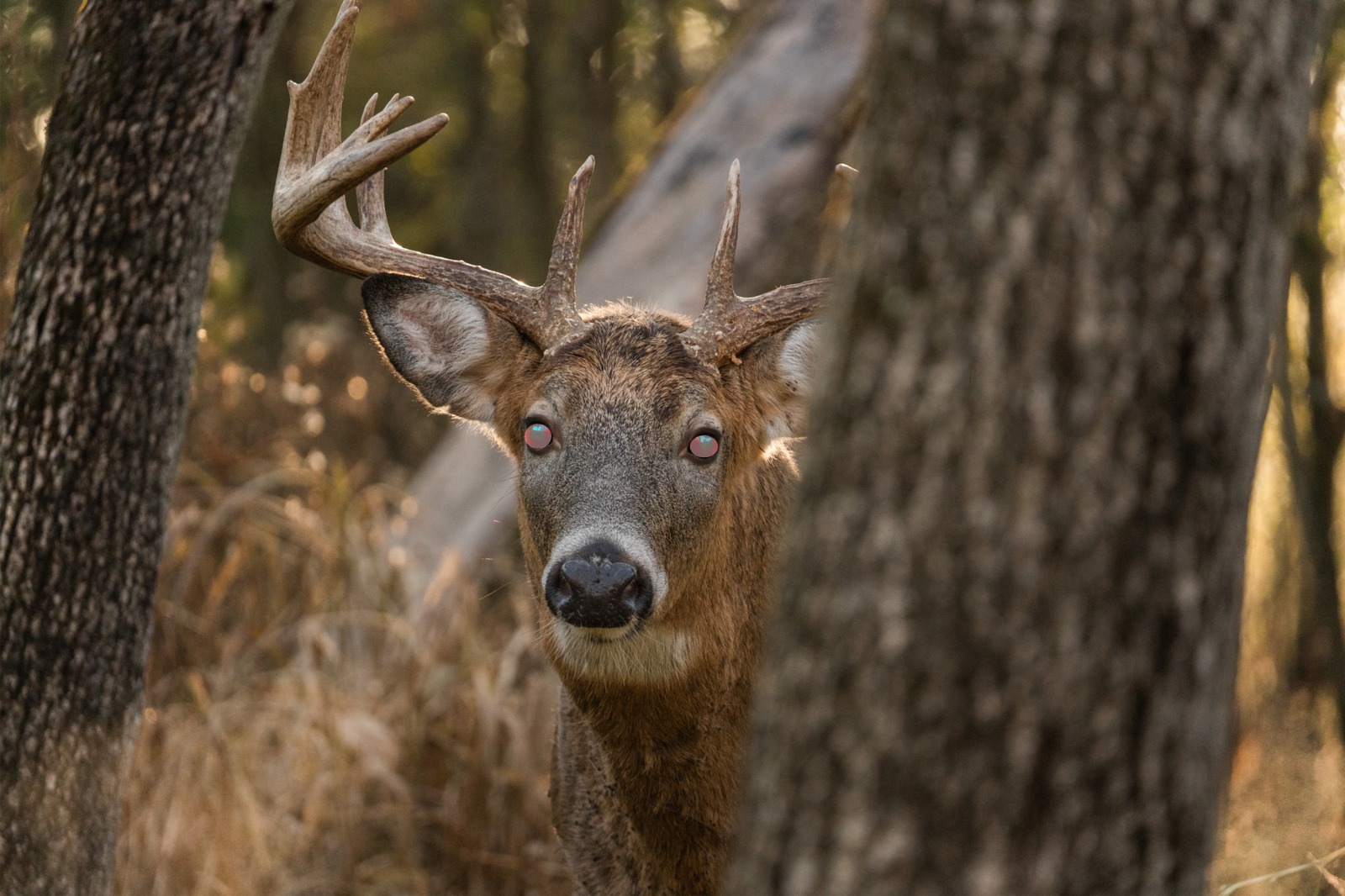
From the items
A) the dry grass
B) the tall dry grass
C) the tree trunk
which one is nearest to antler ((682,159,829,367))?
the dry grass

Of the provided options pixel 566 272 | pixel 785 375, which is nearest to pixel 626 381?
pixel 566 272

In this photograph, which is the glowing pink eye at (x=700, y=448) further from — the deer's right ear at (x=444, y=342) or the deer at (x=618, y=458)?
the deer's right ear at (x=444, y=342)

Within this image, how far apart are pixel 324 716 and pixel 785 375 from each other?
3.07 m

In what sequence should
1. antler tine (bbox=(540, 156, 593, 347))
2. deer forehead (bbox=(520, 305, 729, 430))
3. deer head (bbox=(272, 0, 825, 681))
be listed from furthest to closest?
antler tine (bbox=(540, 156, 593, 347)), deer forehead (bbox=(520, 305, 729, 430)), deer head (bbox=(272, 0, 825, 681))

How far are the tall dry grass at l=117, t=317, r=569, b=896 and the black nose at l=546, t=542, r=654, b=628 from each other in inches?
56.9

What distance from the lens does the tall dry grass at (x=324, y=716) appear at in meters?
6.17

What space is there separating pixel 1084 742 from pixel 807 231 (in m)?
8.45

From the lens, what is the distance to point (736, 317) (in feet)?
15.6

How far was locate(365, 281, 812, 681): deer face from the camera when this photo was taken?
13.4 feet

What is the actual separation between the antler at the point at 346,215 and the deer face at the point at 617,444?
0.10m

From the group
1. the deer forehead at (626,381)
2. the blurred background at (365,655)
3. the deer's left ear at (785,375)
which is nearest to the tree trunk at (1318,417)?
the blurred background at (365,655)

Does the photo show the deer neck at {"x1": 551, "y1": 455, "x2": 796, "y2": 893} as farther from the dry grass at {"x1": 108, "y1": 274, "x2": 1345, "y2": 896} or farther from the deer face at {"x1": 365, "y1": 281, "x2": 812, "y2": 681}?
the dry grass at {"x1": 108, "y1": 274, "x2": 1345, "y2": 896}

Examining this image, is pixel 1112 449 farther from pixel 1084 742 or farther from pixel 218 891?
pixel 218 891

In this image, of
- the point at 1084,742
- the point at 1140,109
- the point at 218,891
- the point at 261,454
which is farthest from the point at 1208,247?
the point at 261,454
